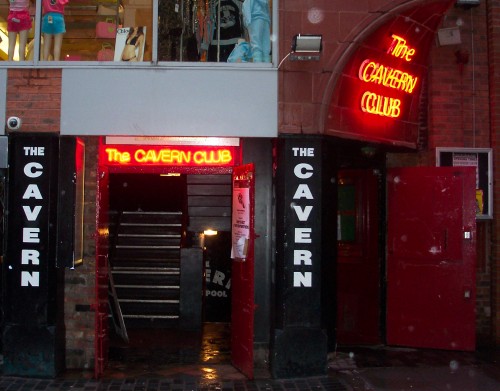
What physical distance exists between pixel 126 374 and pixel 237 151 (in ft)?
10.0

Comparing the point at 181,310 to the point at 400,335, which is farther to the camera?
the point at 181,310

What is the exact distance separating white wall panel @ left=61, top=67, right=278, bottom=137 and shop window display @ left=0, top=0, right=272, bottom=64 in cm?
38

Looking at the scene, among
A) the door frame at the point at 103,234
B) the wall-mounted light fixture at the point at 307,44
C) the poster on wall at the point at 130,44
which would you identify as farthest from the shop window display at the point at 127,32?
the door frame at the point at 103,234

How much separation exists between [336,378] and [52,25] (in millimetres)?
5457

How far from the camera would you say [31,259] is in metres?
7.14

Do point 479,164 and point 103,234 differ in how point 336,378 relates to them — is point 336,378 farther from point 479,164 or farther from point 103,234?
point 479,164

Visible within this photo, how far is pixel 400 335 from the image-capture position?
838 centimetres

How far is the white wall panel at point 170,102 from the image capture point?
23.5ft

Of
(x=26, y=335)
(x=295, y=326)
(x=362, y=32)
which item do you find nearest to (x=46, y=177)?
(x=26, y=335)

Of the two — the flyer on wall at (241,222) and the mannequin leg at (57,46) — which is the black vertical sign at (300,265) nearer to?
the flyer on wall at (241,222)

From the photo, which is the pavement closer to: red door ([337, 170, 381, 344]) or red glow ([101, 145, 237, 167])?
red door ([337, 170, 381, 344])

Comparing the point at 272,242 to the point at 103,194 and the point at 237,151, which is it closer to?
the point at 237,151

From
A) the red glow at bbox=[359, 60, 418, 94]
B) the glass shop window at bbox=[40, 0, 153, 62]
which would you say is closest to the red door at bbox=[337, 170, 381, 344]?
the red glow at bbox=[359, 60, 418, 94]

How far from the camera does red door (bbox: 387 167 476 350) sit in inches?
317
